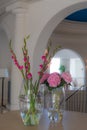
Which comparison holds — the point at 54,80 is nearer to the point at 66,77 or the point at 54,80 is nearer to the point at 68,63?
the point at 66,77

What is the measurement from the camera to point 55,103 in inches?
91.1

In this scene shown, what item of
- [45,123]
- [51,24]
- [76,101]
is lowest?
[76,101]

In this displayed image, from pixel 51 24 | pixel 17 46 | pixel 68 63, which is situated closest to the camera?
pixel 51 24

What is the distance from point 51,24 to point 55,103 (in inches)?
121

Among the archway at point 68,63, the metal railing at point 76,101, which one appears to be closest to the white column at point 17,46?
the metal railing at point 76,101

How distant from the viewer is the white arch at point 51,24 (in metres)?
4.63

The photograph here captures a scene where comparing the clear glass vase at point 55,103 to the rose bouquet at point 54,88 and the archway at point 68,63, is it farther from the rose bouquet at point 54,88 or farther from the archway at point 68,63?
the archway at point 68,63

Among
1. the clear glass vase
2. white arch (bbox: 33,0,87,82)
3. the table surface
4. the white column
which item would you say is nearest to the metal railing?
the white column

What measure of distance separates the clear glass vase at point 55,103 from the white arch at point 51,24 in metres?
Result: 2.49

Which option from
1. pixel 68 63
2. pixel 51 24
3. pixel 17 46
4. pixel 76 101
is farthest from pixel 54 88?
pixel 68 63

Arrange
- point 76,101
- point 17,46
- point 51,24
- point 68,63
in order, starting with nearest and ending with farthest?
point 51,24 → point 17,46 → point 76,101 → point 68,63

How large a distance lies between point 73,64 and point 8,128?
1426cm

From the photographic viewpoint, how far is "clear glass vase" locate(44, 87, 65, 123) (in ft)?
7.51

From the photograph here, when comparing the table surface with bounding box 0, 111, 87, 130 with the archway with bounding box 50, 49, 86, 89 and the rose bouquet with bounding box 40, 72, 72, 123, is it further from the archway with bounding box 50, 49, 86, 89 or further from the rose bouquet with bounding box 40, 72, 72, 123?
the archway with bounding box 50, 49, 86, 89
